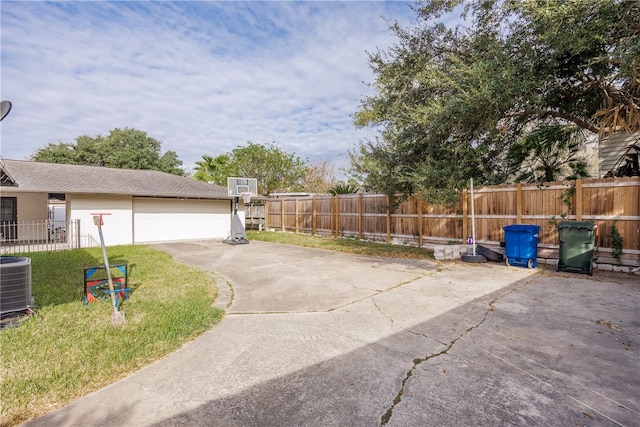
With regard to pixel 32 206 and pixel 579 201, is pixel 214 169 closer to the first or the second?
pixel 32 206

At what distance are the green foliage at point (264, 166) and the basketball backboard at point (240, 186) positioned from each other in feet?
32.2

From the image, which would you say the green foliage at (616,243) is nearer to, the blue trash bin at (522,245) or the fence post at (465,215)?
the blue trash bin at (522,245)

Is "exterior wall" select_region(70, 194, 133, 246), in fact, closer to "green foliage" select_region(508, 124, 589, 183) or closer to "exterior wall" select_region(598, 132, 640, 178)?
"green foliage" select_region(508, 124, 589, 183)

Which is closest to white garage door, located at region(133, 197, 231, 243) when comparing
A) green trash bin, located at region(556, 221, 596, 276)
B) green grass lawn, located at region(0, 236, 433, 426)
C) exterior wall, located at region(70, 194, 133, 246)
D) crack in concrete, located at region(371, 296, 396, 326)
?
exterior wall, located at region(70, 194, 133, 246)

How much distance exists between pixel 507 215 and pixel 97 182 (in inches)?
606

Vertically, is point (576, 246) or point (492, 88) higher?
point (492, 88)

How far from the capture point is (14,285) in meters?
3.85

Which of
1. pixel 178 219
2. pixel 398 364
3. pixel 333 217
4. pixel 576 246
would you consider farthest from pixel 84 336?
pixel 178 219

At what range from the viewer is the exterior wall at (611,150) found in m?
9.84

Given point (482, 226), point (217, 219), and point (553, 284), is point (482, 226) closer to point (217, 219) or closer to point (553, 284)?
point (553, 284)

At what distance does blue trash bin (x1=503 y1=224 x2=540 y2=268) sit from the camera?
284 inches

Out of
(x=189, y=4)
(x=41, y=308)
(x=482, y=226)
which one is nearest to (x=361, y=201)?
(x=482, y=226)

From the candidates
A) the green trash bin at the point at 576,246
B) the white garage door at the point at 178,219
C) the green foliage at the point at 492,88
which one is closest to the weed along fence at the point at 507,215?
the green trash bin at the point at 576,246

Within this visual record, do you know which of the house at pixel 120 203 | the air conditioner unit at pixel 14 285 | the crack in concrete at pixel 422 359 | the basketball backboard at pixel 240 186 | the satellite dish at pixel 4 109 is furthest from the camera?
the basketball backboard at pixel 240 186
